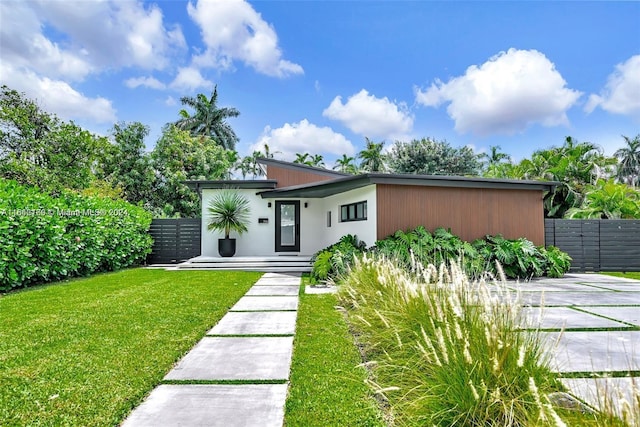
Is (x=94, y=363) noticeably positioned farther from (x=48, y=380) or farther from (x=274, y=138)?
(x=274, y=138)

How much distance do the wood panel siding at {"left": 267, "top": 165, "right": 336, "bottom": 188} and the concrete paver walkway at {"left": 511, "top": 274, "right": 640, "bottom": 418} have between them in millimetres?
8408

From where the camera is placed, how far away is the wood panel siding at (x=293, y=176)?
14250mm

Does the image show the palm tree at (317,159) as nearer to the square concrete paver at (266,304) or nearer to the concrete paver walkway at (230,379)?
the square concrete paver at (266,304)

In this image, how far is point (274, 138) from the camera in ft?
115

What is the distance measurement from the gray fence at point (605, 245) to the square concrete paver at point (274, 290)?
8621 millimetres

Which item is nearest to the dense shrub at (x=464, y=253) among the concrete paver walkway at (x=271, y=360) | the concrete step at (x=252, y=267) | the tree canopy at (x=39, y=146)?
the concrete step at (x=252, y=267)

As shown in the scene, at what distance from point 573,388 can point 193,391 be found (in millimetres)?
2739

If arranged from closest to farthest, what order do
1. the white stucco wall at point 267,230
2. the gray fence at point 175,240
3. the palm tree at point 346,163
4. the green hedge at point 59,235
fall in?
the green hedge at point 59,235
the white stucco wall at point 267,230
the gray fence at point 175,240
the palm tree at point 346,163

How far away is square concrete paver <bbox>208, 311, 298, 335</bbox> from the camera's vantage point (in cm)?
430

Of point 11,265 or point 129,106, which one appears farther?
point 129,106

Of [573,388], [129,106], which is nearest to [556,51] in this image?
[573,388]

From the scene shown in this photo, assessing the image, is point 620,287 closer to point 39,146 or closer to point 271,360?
point 271,360

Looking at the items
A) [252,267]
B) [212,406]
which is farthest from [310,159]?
[212,406]

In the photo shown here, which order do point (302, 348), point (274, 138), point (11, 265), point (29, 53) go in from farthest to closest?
point (274, 138)
point (29, 53)
point (11, 265)
point (302, 348)
